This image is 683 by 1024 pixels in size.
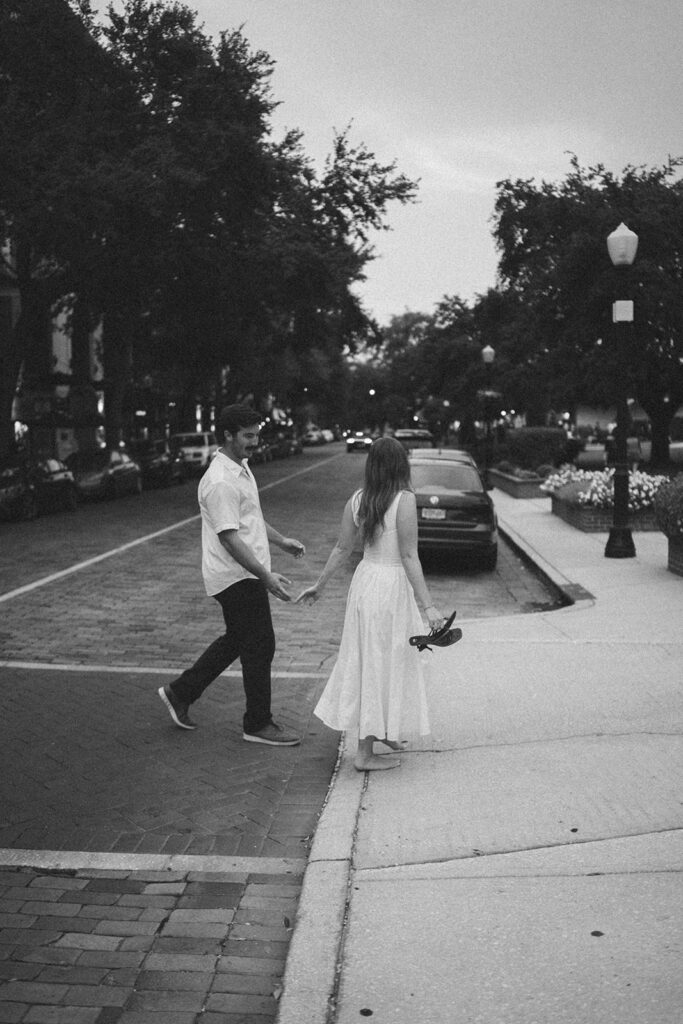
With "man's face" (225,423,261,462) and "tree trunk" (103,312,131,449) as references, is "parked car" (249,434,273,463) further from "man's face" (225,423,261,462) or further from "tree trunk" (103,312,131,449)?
"man's face" (225,423,261,462)

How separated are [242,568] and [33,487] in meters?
18.0

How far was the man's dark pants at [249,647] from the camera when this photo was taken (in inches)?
243

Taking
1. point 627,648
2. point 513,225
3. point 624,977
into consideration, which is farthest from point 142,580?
point 513,225

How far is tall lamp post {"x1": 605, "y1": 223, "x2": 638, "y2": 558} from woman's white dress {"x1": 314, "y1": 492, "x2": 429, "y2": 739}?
9.22 meters

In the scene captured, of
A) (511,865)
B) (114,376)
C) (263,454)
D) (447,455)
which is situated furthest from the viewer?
(263,454)

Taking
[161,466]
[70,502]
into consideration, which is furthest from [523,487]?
[161,466]

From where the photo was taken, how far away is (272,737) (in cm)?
634

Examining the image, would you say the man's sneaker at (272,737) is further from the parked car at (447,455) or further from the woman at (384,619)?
the parked car at (447,455)

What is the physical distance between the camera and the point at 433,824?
4.88 metres

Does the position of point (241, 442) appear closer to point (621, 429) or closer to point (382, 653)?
point (382, 653)

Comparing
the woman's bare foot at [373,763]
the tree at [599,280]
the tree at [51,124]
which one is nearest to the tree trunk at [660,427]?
the tree at [599,280]

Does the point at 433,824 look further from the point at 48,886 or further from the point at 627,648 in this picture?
the point at 627,648

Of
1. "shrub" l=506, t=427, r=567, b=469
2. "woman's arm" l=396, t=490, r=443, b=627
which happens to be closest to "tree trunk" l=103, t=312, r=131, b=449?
"shrub" l=506, t=427, r=567, b=469

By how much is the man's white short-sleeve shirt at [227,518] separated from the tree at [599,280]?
84.3 ft
